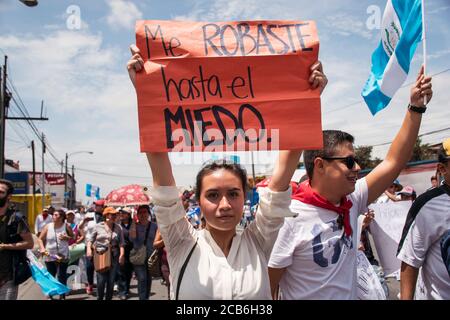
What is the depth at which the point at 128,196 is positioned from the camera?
988 centimetres

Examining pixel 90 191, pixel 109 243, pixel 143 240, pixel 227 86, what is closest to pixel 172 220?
pixel 227 86

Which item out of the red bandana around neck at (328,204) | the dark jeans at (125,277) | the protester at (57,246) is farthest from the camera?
the protester at (57,246)

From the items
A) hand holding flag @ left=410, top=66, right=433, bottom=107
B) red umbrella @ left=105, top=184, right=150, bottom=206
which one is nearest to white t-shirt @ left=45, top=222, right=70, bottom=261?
red umbrella @ left=105, top=184, right=150, bottom=206

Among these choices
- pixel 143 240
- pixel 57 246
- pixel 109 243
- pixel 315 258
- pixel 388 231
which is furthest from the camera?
pixel 57 246

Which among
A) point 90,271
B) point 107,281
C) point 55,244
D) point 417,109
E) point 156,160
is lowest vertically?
point 90,271

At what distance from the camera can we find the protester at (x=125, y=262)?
26.1 ft

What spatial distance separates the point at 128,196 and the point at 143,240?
2.52 m

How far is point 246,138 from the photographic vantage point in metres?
2.24

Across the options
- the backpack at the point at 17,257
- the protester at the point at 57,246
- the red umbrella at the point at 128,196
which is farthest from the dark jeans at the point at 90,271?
the backpack at the point at 17,257

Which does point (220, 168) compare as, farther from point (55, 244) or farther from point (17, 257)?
point (55, 244)

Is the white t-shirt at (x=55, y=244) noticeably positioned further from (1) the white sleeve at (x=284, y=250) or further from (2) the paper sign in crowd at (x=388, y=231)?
(1) the white sleeve at (x=284, y=250)

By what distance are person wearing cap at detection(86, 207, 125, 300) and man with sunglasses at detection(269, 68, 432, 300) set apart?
17.8ft

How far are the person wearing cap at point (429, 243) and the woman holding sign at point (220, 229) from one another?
1109 mm

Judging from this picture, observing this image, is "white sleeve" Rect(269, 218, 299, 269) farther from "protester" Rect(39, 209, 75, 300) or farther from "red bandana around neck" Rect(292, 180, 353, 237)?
"protester" Rect(39, 209, 75, 300)
